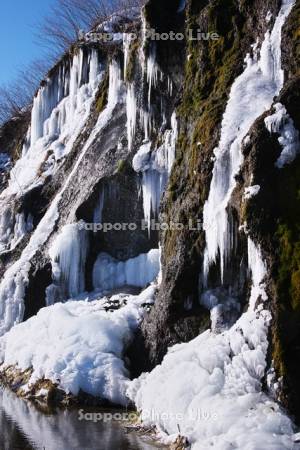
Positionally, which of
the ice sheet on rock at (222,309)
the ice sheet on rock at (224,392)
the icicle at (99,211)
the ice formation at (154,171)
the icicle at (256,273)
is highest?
the ice formation at (154,171)

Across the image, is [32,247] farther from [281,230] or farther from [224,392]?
[224,392]

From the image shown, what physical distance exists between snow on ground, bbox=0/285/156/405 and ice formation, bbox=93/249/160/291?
0.98 meters

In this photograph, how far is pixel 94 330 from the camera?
13.9 meters

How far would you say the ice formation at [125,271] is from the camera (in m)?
16.4

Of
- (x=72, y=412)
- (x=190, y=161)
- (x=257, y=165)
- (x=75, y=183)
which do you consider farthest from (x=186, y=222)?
(x=75, y=183)

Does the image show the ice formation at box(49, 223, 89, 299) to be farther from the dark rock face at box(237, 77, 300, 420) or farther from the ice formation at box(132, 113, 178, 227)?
the dark rock face at box(237, 77, 300, 420)

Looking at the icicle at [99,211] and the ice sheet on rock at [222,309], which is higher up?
the icicle at [99,211]

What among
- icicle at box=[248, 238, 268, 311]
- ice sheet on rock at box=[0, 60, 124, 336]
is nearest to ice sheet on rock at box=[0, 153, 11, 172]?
ice sheet on rock at box=[0, 60, 124, 336]

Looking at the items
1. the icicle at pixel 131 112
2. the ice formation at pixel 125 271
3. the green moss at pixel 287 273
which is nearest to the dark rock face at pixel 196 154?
the green moss at pixel 287 273

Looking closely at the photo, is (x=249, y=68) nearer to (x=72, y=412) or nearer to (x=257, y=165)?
(x=257, y=165)

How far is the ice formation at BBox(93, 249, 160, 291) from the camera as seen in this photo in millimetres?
16438

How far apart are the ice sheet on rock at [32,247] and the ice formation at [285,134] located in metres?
8.64

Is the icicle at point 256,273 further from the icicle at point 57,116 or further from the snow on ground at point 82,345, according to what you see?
the icicle at point 57,116

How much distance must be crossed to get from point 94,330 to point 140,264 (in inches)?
124
